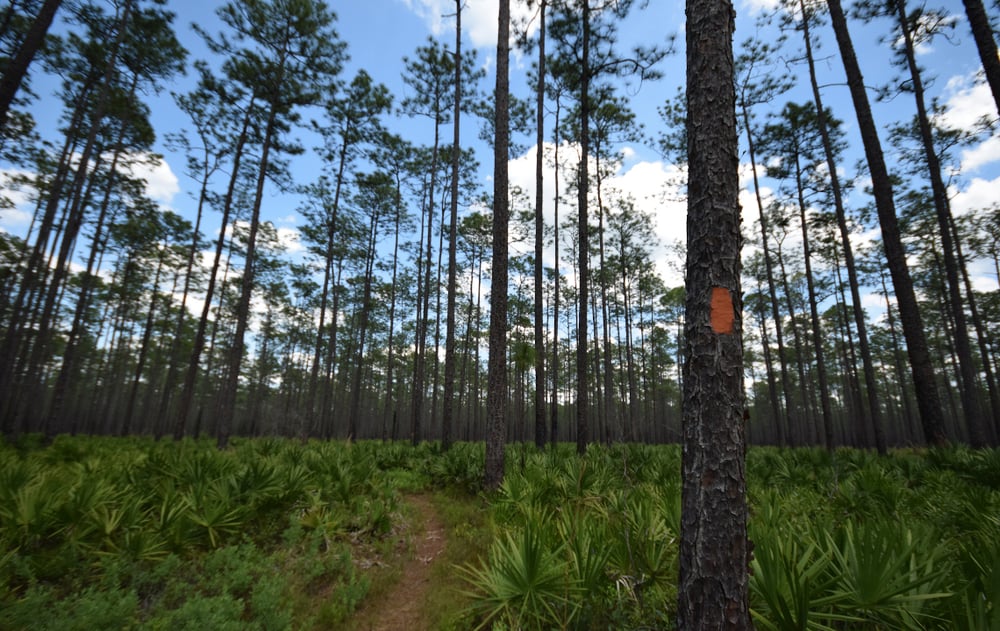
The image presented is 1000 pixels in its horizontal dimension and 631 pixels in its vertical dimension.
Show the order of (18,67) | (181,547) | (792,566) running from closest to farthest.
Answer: (792,566)
(181,547)
(18,67)

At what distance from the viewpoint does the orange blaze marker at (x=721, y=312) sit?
2332 millimetres

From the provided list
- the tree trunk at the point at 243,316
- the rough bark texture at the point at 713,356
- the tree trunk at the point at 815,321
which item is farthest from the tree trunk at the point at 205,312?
the tree trunk at the point at 815,321

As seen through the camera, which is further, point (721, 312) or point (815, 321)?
point (815, 321)

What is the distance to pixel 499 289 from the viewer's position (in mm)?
8539

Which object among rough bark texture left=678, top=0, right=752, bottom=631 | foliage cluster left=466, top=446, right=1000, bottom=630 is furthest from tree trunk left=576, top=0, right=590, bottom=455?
rough bark texture left=678, top=0, right=752, bottom=631

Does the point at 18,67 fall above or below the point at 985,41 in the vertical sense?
below

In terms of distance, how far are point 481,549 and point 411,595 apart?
1.13 metres

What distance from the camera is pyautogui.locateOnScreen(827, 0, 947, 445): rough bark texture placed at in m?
8.15

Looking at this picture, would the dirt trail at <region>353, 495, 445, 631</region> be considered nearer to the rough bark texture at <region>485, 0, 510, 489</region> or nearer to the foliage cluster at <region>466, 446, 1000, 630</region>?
the foliage cluster at <region>466, 446, 1000, 630</region>

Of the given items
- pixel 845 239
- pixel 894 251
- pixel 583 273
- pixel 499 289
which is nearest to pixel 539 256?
pixel 583 273

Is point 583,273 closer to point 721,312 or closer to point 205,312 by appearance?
point 721,312

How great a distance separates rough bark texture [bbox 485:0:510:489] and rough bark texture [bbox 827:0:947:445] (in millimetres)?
8833

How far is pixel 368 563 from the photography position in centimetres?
547

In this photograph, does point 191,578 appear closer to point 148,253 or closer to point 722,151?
point 722,151
